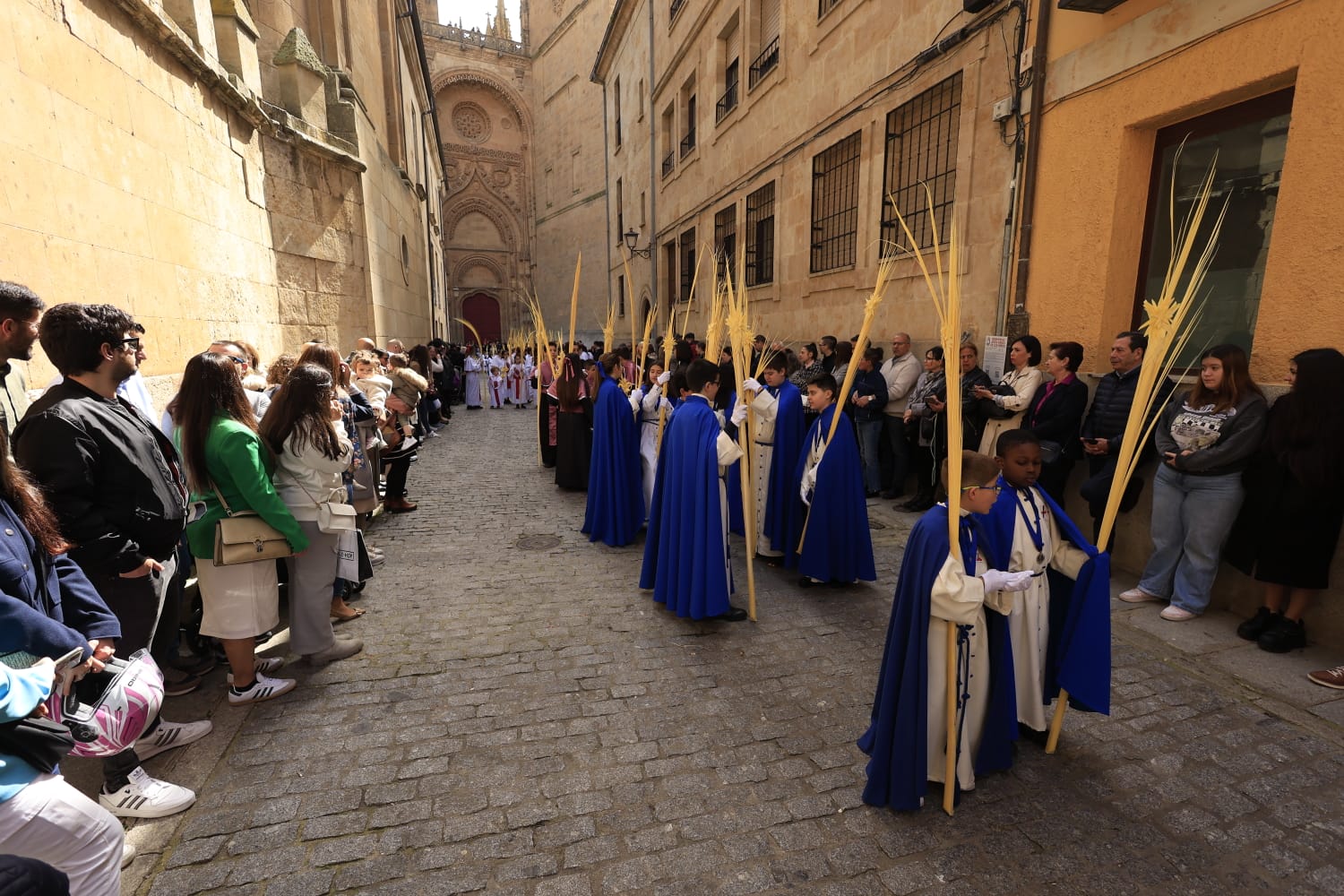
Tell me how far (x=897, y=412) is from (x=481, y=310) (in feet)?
104

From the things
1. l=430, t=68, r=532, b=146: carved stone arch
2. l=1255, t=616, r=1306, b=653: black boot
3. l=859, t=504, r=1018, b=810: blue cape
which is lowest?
l=1255, t=616, r=1306, b=653: black boot

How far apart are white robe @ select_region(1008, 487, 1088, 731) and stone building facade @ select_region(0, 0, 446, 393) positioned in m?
5.44

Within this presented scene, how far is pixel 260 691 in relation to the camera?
3240 mm

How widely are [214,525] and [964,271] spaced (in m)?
6.79

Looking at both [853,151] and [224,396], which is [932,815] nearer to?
[224,396]

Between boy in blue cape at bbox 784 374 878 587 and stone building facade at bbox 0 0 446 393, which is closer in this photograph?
stone building facade at bbox 0 0 446 393

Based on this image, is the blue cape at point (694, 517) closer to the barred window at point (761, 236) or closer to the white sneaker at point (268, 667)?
the white sneaker at point (268, 667)

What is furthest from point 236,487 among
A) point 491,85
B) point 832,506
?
point 491,85

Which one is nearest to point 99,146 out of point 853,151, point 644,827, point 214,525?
point 214,525

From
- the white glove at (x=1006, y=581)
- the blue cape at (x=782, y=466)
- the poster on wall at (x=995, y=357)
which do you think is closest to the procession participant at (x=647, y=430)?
the blue cape at (x=782, y=466)

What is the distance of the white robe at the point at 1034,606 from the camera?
267cm

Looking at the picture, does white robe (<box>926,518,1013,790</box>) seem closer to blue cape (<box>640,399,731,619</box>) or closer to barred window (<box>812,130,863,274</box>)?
blue cape (<box>640,399,731,619</box>)

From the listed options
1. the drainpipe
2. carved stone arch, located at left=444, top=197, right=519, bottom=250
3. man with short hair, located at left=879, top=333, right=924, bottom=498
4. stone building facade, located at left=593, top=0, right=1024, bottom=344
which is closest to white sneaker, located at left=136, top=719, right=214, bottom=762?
stone building facade, located at left=593, top=0, right=1024, bottom=344

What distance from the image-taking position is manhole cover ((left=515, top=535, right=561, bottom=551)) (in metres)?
5.72
